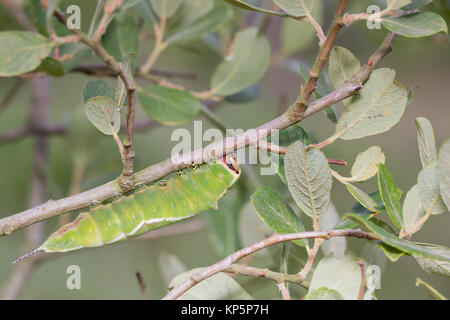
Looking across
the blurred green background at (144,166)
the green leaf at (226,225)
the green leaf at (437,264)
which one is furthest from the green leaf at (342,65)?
the green leaf at (226,225)

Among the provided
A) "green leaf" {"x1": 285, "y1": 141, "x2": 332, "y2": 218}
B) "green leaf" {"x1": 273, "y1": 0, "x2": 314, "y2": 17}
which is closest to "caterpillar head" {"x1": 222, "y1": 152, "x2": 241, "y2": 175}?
"green leaf" {"x1": 285, "y1": 141, "x2": 332, "y2": 218}

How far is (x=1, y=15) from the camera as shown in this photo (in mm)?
1317

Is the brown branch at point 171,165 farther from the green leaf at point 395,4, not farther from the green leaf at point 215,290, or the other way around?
the green leaf at point 215,290

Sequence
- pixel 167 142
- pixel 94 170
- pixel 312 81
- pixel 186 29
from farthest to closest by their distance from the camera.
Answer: pixel 167 142 → pixel 94 170 → pixel 186 29 → pixel 312 81

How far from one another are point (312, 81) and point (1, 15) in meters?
1.02

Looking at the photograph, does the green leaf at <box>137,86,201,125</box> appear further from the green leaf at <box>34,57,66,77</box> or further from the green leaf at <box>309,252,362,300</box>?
the green leaf at <box>309,252,362,300</box>

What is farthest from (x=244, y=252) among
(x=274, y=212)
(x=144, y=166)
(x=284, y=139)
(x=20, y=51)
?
(x=144, y=166)

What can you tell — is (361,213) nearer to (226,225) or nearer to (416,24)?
(416,24)

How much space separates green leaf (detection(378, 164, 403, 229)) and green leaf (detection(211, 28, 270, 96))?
1.51 feet

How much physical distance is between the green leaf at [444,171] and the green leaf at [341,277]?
0.15 meters

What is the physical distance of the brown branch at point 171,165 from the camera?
2.10 feet

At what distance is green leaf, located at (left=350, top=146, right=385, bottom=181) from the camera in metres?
0.70
